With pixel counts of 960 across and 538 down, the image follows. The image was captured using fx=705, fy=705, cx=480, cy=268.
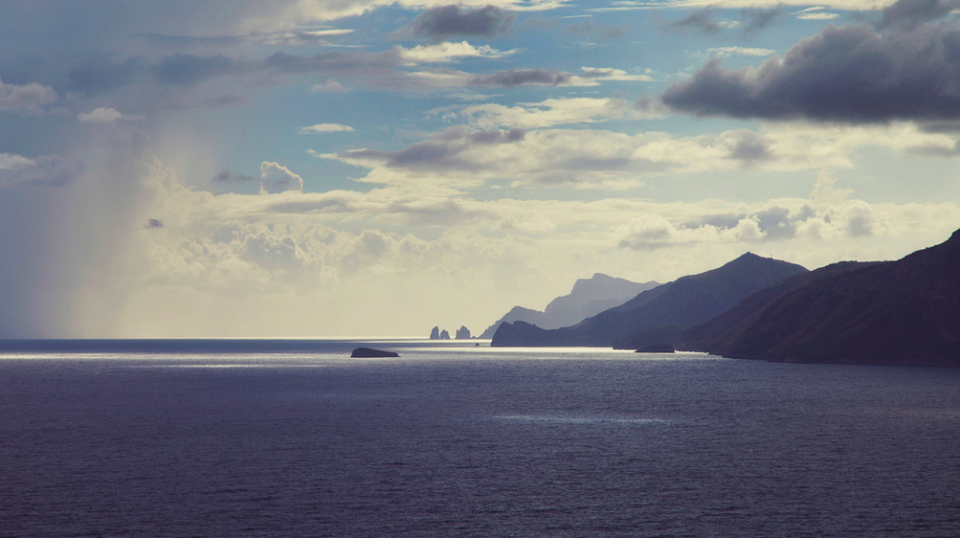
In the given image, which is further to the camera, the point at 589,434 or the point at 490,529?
the point at 589,434

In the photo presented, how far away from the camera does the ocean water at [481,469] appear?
47.1 meters

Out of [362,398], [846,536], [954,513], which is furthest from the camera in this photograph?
[362,398]

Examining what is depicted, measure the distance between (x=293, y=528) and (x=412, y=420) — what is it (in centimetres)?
5877

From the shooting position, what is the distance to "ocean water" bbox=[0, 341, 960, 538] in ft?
155

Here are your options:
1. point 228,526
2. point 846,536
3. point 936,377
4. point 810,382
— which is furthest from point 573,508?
point 936,377

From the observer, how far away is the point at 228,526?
4612 centimetres

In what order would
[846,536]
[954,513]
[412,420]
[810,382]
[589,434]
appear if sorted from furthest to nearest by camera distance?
[810,382] < [412,420] < [589,434] < [954,513] < [846,536]

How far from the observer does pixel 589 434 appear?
89562mm

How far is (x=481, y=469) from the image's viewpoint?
6556 cm

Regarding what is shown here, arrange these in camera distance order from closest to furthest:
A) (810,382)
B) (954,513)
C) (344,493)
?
(954,513) → (344,493) → (810,382)

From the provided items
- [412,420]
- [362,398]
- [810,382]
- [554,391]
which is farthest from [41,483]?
[810,382]

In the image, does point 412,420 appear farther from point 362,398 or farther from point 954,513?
point 954,513

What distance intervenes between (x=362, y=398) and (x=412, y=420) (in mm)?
40947

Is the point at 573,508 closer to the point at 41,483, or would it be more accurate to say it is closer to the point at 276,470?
the point at 276,470
